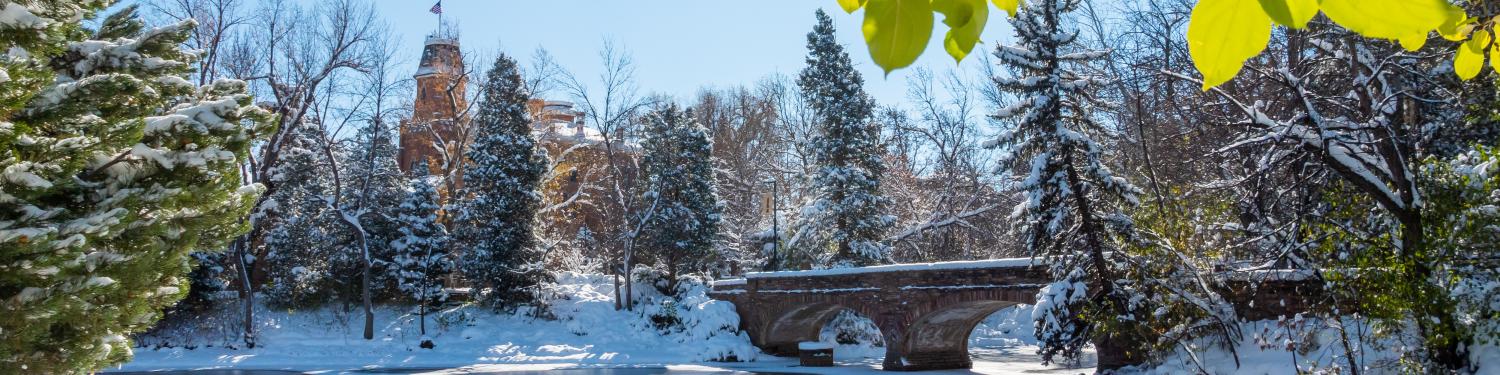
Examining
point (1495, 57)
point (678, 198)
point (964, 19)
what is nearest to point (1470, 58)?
point (1495, 57)

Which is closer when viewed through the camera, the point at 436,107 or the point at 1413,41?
the point at 1413,41

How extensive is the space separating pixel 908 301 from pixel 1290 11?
23241 millimetres

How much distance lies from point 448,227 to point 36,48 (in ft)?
102

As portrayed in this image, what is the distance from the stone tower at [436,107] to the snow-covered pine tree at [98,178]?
24.3m

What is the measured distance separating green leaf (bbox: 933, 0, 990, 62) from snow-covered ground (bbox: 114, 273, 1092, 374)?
78.3 ft

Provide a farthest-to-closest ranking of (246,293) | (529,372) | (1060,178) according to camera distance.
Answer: (246,293) → (529,372) → (1060,178)

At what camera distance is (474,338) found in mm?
30719

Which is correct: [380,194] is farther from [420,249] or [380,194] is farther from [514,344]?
[514,344]

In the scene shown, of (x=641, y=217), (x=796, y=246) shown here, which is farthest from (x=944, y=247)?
(x=641, y=217)

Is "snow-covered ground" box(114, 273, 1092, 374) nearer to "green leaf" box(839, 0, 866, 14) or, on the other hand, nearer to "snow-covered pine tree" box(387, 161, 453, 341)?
"snow-covered pine tree" box(387, 161, 453, 341)

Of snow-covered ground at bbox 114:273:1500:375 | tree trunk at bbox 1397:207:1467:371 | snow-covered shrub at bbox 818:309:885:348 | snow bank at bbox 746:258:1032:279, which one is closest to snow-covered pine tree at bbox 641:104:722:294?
snow-covered ground at bbox 114:273:1500:375

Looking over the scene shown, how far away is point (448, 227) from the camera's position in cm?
3859

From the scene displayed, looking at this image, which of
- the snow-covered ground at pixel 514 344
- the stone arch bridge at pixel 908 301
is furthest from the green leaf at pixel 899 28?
the snow-covered ground at pixel 514 344

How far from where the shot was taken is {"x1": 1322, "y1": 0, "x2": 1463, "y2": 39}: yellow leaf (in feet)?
2.93
